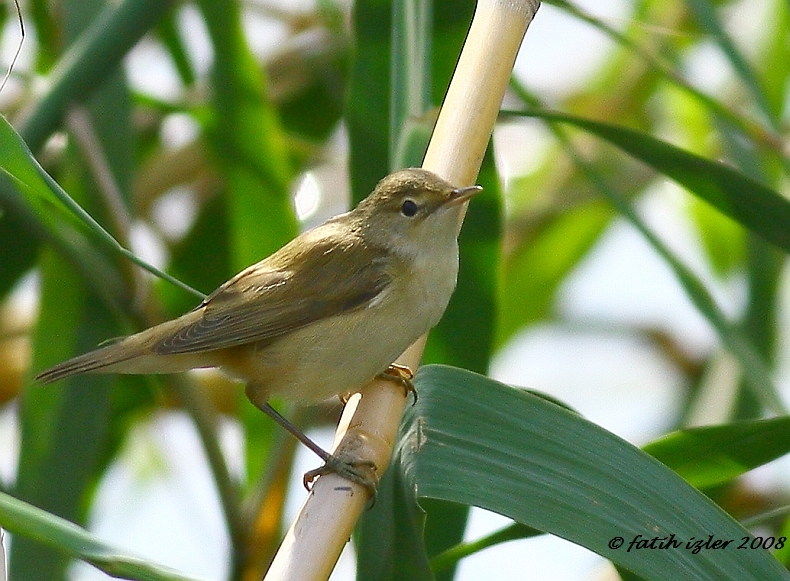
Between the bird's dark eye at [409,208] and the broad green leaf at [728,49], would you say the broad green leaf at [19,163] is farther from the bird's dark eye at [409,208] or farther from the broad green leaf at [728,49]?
the broad green leaf at [728,49]

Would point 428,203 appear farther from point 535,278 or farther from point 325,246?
point 535,278

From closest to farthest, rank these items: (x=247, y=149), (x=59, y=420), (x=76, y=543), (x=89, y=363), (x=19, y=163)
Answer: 1. (x=76, y=543)
2. (x=19, y=163)
3. (x=89, y=363)
4. (x=59, y=420)
5. (x=247, y=149)

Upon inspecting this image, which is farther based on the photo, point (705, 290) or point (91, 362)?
point (705, 290)

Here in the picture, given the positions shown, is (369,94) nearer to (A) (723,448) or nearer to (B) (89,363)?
(B) (89,363)

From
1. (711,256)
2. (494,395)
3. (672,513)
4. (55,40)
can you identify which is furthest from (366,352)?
(711,256)

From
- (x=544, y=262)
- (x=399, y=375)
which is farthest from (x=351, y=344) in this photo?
(x=544, y=262)

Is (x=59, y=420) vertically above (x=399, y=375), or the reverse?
(x=59, y=420)

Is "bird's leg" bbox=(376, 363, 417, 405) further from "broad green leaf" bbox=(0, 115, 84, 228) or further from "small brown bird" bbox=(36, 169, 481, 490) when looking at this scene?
"broad green leaf" bbox=(0, 115, 84, 228)
